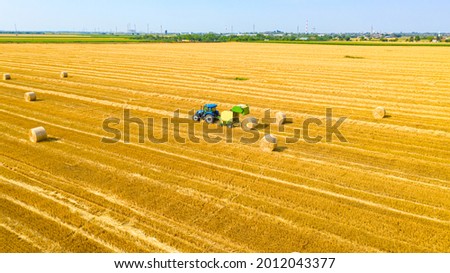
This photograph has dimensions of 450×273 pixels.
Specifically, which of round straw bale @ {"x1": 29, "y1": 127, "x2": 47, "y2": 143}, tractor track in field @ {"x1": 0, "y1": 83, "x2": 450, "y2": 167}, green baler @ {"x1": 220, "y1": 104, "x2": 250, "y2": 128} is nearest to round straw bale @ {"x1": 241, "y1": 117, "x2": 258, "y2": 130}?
green baler @ {"x1": 220, "y1": 104, "x2": 250, "y2": 128}

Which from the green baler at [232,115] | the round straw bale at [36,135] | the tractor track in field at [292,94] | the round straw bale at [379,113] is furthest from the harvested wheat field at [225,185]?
the green baler at [232,115]

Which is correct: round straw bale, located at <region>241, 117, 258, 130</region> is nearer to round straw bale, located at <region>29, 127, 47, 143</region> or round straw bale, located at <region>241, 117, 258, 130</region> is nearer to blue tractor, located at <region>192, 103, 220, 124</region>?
blue tractor, located at <region>192, 103, 220, 124</region>

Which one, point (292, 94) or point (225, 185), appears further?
point (292, 94)

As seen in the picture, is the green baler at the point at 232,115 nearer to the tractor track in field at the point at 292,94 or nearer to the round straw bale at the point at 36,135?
the tractor track in field at the point at 292,94

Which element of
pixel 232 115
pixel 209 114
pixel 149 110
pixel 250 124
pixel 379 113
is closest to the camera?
pixel 250 124

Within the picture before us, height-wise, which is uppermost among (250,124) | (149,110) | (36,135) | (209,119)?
(149,110)

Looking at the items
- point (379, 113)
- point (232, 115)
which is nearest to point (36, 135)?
point (232, 115)

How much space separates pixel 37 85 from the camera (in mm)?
27141

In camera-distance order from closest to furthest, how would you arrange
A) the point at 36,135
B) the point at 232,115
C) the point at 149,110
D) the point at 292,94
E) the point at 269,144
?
the point at 269,144
the point at 36,135
the point at 232,115
the point at 149,110
the point at 292,94

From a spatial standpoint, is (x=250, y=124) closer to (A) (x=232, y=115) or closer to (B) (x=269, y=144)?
(A) (x=232, y=115)

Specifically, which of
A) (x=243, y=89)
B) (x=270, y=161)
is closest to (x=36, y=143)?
(x=270, y=161)

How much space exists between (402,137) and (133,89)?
18351mm

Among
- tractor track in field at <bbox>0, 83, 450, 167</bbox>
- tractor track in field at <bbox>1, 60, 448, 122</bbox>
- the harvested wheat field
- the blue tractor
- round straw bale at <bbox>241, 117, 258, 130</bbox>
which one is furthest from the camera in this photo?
tractor track in field at <bbox>1, 60, 448, 122</bbox>
